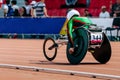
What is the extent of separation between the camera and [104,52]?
492 inches

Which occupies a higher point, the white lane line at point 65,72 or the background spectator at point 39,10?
the background spectator at point 39,10

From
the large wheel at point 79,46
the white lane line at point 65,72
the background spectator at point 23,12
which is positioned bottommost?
the white lane line at point 65,72

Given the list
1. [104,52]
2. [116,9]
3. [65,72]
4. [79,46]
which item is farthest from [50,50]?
[116,9]

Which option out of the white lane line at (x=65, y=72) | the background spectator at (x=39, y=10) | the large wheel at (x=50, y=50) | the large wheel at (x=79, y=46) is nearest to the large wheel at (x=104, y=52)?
the large wheel at (x=79, y=46)

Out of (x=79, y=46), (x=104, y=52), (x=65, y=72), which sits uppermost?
(x=79, y=46)

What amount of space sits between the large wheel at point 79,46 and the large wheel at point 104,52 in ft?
1.93

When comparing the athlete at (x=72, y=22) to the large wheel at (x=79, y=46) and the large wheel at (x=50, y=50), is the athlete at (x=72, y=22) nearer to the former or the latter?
the large wheel at (x=79, y=46)

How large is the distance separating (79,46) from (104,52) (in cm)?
73

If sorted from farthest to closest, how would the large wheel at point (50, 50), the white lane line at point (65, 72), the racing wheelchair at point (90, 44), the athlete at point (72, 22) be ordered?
the large wheel at point (50, 50)
the athlete at point (72, 22)
the racing wheelchair at point (90, 44)
the white lane line at point (65, 72)

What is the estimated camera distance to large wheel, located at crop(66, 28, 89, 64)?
39.2 ft

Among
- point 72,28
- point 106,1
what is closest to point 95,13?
point 106,1

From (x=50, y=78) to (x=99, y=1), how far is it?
67.3 ft

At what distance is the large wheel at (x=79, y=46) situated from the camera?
39.2 ft

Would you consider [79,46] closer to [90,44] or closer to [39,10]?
[90,44]
